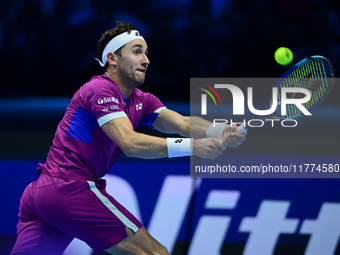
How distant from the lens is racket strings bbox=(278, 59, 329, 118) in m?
2.93

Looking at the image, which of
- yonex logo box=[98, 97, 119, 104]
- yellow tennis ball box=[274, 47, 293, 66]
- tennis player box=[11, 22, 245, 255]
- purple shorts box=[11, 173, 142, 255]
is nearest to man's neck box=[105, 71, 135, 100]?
tennis player box=[11, 22, 245, 255]

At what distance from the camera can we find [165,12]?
17.6ft

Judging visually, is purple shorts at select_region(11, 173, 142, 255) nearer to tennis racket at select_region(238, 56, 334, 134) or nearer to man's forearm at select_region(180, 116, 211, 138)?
man's forearm at select_region(180, 116, 211, 138)

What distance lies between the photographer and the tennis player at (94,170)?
2.40 meters

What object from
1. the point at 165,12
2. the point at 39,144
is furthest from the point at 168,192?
the point at 165,12

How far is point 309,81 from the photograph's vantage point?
3096 millimetres

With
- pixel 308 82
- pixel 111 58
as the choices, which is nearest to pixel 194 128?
pixel 111 58

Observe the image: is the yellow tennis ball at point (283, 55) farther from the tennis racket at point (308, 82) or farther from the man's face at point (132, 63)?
the man's face at point (132, 63)

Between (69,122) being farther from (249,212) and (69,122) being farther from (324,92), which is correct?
(249,212)

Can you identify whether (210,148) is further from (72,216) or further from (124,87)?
(72,216)

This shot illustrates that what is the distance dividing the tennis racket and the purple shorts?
109 cm

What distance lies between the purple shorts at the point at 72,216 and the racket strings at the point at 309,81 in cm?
151

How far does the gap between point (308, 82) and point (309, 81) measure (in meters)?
0.02

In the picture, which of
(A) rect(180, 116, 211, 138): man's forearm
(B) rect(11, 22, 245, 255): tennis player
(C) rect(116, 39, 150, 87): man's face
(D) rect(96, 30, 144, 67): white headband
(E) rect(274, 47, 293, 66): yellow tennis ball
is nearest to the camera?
(B) rect(11, 22, 245, 255): tennis player
